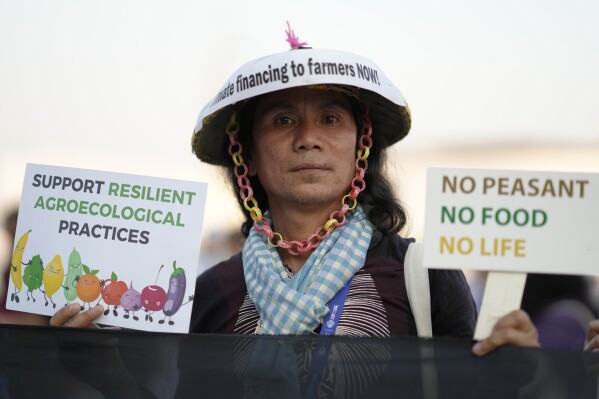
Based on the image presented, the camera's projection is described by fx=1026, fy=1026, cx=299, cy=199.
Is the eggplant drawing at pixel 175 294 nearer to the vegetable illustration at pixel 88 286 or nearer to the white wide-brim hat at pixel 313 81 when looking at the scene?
the vegetable illustration at pixel 88 286

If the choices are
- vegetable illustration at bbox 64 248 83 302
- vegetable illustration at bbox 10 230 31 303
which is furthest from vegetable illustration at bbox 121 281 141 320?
vegetable illustration at bbox 10 230 31 303

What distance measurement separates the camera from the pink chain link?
2664 millimetres

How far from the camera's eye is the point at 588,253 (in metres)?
1.97

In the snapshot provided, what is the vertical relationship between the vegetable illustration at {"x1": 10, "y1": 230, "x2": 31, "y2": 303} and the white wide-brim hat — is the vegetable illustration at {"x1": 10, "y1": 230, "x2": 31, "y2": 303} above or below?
below

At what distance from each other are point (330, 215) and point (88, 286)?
0.68 m

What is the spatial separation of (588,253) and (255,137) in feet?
3.72

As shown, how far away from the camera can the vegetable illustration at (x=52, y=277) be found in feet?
7.68

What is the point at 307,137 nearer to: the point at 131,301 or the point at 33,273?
the point at 131,301

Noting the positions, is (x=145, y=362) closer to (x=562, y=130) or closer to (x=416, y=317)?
(x=416, y=317)

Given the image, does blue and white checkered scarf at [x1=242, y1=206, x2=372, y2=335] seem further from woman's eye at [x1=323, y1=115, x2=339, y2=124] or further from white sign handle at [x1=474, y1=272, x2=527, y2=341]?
white sign handle at [x1=474, y1=272, x2=527, y2=341]

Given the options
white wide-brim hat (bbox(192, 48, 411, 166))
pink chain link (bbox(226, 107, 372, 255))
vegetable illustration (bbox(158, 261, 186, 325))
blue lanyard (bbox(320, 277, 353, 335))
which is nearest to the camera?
vegetable illustration (bbox(158, 261, 186, 325))

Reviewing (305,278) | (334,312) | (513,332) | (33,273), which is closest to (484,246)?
(513,332)

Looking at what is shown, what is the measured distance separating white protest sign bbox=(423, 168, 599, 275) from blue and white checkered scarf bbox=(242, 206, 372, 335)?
49 centimetres

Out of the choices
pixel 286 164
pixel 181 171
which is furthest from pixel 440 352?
pixel 181 171
